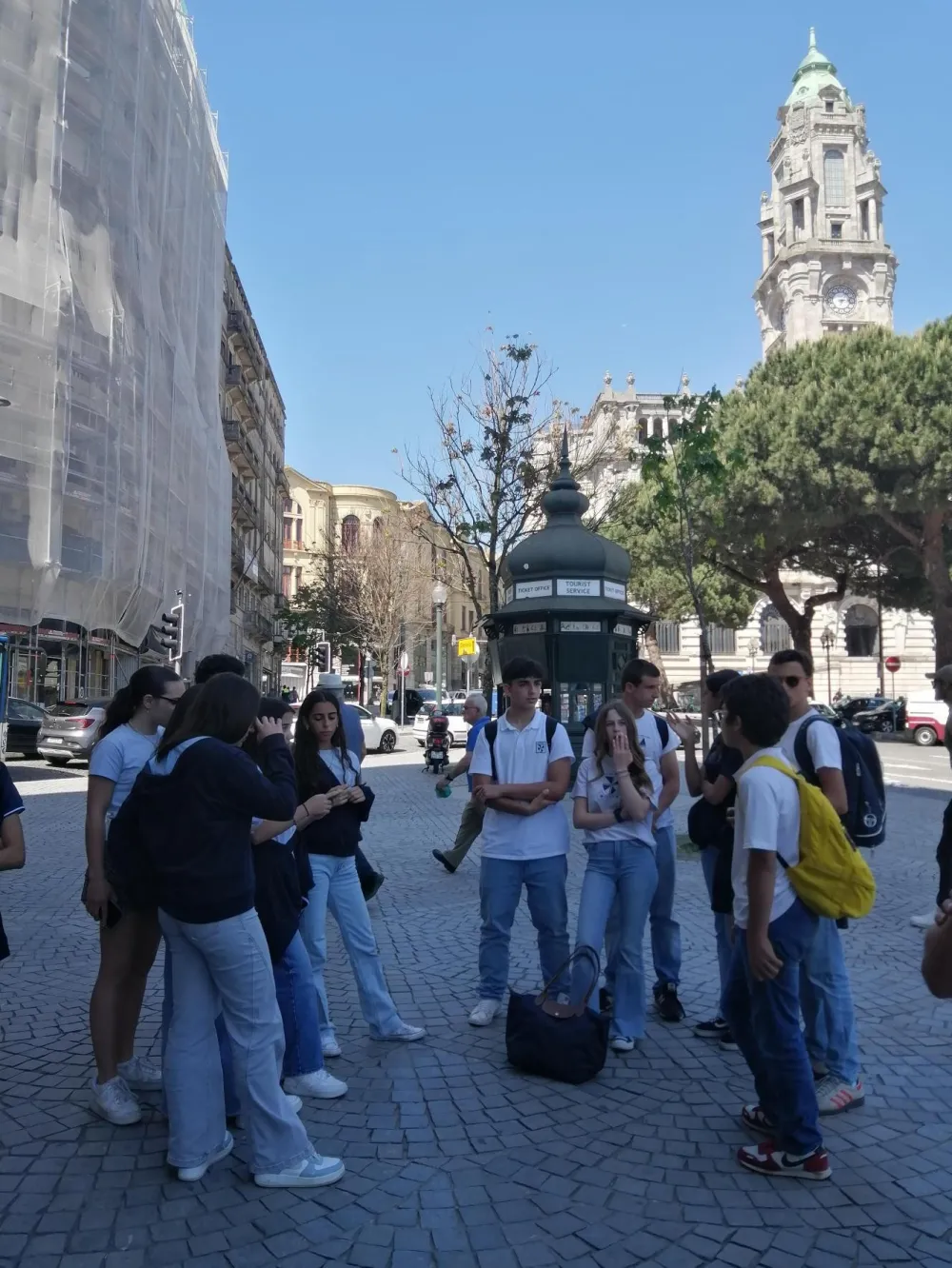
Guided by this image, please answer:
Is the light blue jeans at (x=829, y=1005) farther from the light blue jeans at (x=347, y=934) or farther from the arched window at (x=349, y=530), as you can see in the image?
the arched window at (x=349, y=530)

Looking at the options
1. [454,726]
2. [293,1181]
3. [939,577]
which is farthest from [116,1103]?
[939,577]

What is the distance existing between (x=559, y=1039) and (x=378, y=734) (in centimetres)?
2367

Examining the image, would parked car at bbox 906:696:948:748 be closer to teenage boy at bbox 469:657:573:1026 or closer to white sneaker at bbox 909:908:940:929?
white sneaker at bbox 909:908:940:929

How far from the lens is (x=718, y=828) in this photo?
15.8 feet

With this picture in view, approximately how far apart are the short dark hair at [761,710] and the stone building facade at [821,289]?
54.0 metres

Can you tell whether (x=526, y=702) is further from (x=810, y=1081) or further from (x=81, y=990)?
(x=81, y=990)

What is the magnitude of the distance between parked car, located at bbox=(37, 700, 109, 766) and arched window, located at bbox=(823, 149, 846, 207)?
212 feet

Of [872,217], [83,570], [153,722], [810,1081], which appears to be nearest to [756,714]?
[810,1081]

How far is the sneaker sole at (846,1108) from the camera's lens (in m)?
4.19

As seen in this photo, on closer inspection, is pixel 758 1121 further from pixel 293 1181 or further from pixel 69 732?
pixel 69 732

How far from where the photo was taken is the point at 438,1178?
12.0 ft

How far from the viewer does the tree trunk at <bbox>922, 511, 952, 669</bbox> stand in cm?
3191

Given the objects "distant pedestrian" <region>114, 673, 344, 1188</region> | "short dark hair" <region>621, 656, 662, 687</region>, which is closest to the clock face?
"short dark hair" <region>621, 656, 662, 687</region>

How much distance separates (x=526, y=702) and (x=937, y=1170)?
8.48ft
